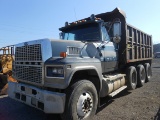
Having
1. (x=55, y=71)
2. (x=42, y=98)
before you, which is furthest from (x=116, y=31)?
(x=42, y=98)

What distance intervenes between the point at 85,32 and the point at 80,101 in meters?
2.75

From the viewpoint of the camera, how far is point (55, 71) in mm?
4465

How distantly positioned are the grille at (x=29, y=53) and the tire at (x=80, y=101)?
1.07 meters

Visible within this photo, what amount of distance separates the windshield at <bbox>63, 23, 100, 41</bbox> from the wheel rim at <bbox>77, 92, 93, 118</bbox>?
218 centimetres

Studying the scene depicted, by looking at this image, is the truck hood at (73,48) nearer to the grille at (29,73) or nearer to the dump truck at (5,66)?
the grille at (29,73)

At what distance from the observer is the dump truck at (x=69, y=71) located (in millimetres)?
4391

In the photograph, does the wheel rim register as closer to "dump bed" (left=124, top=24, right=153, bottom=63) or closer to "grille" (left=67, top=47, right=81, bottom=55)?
"grille" (left=67, top=47, right=81, bottom=55)

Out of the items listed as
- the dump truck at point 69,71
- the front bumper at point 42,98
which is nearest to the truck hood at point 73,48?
the dump truck at point 69,71

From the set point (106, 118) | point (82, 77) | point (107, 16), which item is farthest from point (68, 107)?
point (107, 16)

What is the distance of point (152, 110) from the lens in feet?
19.4

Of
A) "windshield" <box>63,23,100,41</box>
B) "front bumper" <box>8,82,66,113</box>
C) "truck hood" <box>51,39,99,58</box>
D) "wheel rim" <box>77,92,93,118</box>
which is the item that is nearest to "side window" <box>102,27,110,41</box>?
"windshield" <box>63,23,100,41</box>

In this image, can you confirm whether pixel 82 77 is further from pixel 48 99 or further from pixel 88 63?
pixel 48 99

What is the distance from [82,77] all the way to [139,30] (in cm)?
583

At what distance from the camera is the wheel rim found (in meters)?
4.66
